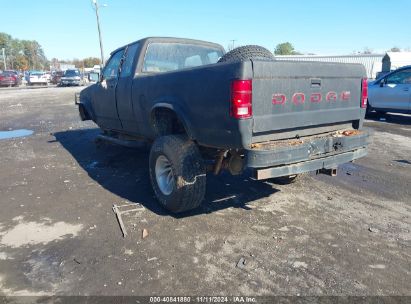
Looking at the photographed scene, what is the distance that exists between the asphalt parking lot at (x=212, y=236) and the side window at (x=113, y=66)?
161cm

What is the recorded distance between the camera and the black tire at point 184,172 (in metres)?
3.81

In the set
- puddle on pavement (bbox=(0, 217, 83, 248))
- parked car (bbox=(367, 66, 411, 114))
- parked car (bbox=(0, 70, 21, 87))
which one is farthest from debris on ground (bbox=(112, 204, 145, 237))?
parked car (bbox=(0, 70, 21, 87))

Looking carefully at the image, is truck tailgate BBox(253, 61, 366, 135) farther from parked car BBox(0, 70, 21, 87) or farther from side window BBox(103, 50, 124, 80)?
parked car BBox(0, 70, 21, 87)

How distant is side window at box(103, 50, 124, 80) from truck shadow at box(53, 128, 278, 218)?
160 cm

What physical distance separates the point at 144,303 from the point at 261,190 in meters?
2.68

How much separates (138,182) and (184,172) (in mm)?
1802

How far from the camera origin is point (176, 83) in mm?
3807

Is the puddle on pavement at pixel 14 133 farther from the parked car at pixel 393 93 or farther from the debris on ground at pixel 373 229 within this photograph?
the parked car at pixel 393 93

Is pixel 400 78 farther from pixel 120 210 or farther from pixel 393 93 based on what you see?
pixel 120 210

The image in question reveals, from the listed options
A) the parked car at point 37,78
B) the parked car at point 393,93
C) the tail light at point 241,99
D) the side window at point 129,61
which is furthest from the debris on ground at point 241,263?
the parked car at point 37,78

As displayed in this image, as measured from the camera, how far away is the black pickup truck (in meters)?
3.17

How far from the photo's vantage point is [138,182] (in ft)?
17.7

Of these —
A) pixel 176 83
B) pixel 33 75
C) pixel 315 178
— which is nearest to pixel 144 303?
pixel 176 83

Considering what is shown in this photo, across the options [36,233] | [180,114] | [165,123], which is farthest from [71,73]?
[180,114]
